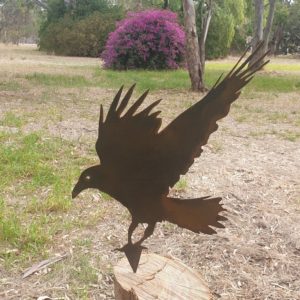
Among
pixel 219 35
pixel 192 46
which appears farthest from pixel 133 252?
pixel 219 35

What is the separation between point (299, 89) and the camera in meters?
10.8

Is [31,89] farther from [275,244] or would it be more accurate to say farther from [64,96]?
[275,244]

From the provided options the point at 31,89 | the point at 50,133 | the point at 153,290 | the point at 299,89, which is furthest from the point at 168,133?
the point at 299,89

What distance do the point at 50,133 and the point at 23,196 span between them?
194 cm

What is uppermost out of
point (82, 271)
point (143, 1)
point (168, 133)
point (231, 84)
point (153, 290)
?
point (143, 1)

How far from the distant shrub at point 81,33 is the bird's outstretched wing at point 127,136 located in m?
19.2

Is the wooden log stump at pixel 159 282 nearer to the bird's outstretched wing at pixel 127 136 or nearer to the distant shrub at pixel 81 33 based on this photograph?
the bird's outstretched wing at pixel 127 136

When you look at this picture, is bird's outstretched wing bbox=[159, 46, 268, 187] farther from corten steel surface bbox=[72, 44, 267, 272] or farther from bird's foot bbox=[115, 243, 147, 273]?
bird's foot bbox=[115, 243, 147, 273]

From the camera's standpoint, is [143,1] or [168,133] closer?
[168,133]

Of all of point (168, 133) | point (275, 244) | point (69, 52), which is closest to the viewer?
point (168, 133)

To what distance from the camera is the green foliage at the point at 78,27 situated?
2070 centimetres

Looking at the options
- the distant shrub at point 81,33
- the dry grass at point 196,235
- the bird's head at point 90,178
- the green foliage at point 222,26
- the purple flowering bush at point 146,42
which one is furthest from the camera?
the distant shrub at point 81,33

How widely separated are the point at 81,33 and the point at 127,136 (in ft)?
66.1

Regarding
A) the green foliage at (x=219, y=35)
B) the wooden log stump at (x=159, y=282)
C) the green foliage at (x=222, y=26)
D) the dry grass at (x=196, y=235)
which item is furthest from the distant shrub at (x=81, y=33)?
the wooden log stump at (x=159, y=282)
